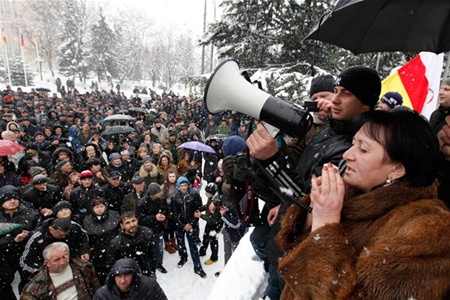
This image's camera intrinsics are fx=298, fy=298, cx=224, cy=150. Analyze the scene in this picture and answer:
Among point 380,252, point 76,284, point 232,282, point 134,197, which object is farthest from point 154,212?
point 380,252

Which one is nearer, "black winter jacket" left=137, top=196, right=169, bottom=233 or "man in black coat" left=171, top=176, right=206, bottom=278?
"black winter jacket" left=137, top=196, right=169, bottom=233

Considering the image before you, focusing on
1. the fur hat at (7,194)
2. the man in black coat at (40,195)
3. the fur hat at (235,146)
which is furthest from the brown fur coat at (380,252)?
the man in black coat at (40,195)

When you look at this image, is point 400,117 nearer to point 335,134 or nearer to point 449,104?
point 335,134

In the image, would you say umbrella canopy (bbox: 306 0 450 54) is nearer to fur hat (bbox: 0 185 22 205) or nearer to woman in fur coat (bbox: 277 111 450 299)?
woman in fur coat (bbox: 277 111 450 299)

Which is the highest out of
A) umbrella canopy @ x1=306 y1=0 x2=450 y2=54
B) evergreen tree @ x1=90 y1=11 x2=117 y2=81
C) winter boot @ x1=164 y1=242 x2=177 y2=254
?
evergreen tree @ x1=90 y1=11 x2=117 y2=81

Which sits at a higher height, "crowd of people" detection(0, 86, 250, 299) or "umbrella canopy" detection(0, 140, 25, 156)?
"umbrella canopy" detection(0, 140, 25, 156)

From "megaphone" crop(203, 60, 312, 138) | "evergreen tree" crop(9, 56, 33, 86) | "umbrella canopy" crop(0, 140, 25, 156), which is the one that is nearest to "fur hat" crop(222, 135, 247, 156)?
"megaphone" crop(203, 60, 312, 138)

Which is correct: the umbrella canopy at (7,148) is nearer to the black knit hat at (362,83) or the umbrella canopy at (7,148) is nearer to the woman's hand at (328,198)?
the black knit hat at (362,83)

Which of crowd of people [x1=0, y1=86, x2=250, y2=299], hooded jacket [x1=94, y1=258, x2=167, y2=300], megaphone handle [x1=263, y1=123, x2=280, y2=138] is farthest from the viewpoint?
crowd of people [x1=0, y1=86, x2=250, y2=299]

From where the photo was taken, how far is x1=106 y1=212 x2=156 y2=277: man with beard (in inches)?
171

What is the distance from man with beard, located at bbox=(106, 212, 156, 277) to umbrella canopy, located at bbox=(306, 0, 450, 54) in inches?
143

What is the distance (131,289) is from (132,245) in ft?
3.59

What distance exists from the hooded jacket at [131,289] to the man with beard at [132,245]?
0.99 metres

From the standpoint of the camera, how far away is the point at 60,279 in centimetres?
352
